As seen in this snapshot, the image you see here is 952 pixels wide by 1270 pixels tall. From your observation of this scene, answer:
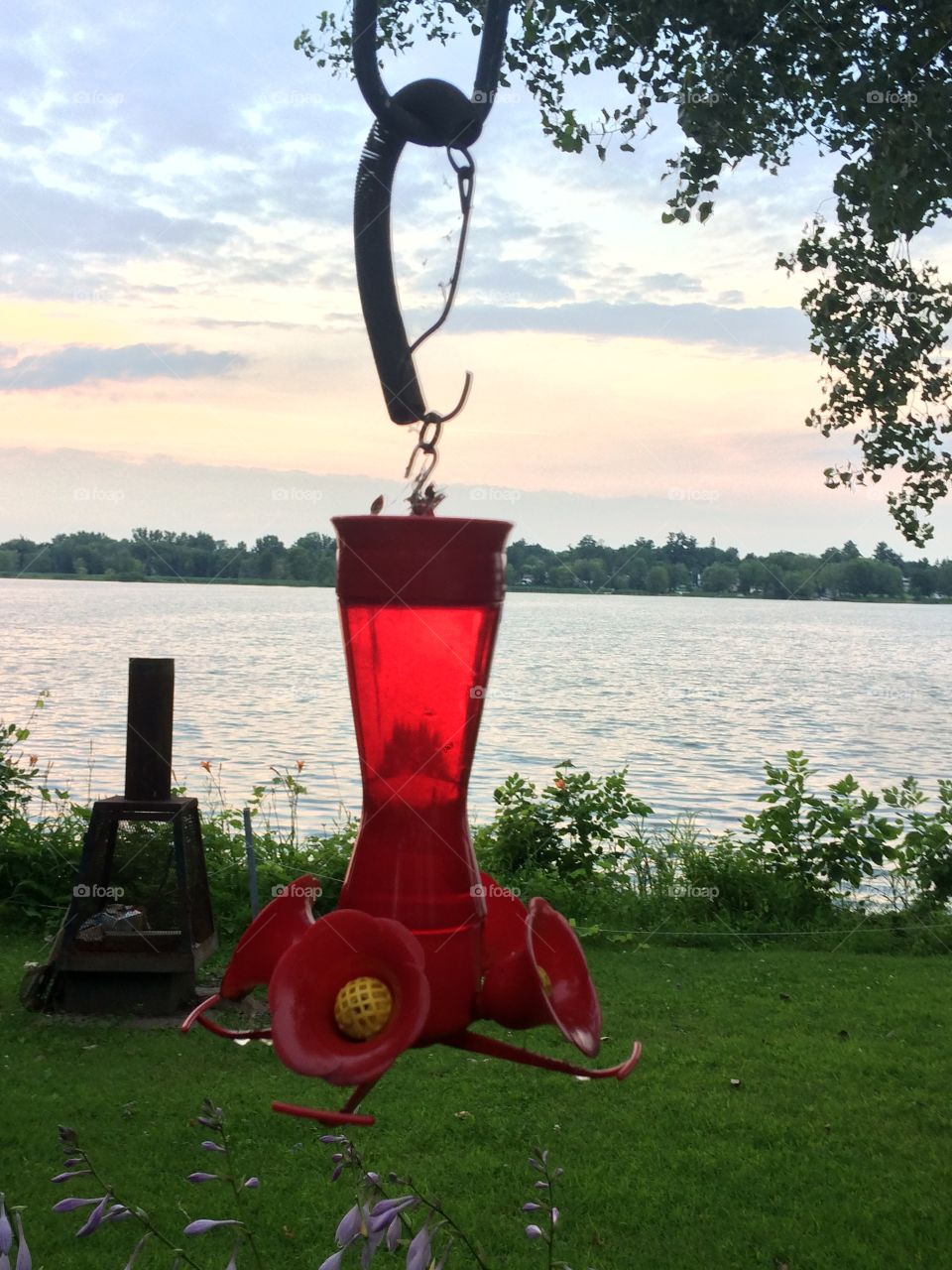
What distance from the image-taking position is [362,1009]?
130cm

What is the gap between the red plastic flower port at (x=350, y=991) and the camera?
124 centimetres

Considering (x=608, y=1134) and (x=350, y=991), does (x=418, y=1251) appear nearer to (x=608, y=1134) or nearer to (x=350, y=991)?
(x=350, y=991)

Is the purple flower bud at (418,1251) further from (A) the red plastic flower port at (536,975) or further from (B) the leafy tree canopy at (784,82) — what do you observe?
(B) the leafy tree canopy at (784,82)

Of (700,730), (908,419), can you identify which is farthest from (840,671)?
(908,419)

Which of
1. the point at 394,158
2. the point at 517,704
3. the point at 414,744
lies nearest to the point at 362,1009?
the point at 414,744

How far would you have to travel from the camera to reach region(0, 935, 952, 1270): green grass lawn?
4.31 metres

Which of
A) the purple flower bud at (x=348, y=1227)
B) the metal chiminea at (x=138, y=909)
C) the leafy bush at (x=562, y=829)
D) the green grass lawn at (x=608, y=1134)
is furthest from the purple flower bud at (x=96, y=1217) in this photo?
the leafy bush at (x=562, y=829)

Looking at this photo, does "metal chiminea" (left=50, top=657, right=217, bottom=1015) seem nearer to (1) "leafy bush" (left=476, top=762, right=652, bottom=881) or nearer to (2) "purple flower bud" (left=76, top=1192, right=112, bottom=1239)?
(1) "leafy bush" (left=476, top=762, right=652, bottom=881)

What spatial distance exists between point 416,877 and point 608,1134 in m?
4.32

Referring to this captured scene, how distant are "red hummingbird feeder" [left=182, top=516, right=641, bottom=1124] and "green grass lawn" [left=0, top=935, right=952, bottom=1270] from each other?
10.3ft

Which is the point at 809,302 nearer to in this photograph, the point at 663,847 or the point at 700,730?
the point at 663,847

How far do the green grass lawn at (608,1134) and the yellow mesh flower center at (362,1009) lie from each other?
3314mm

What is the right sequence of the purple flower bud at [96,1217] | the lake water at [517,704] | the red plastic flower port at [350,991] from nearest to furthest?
the red plastic flower port at [350,991] < the purple flower bud at [96,1217] < the lake water at [517,704]

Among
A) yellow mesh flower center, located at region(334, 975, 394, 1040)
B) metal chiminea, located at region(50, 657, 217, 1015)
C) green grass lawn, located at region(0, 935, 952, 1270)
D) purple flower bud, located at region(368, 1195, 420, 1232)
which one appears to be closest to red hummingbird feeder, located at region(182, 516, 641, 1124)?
yellow mesh flower center, located at region(334, 975, 394, 1040)
